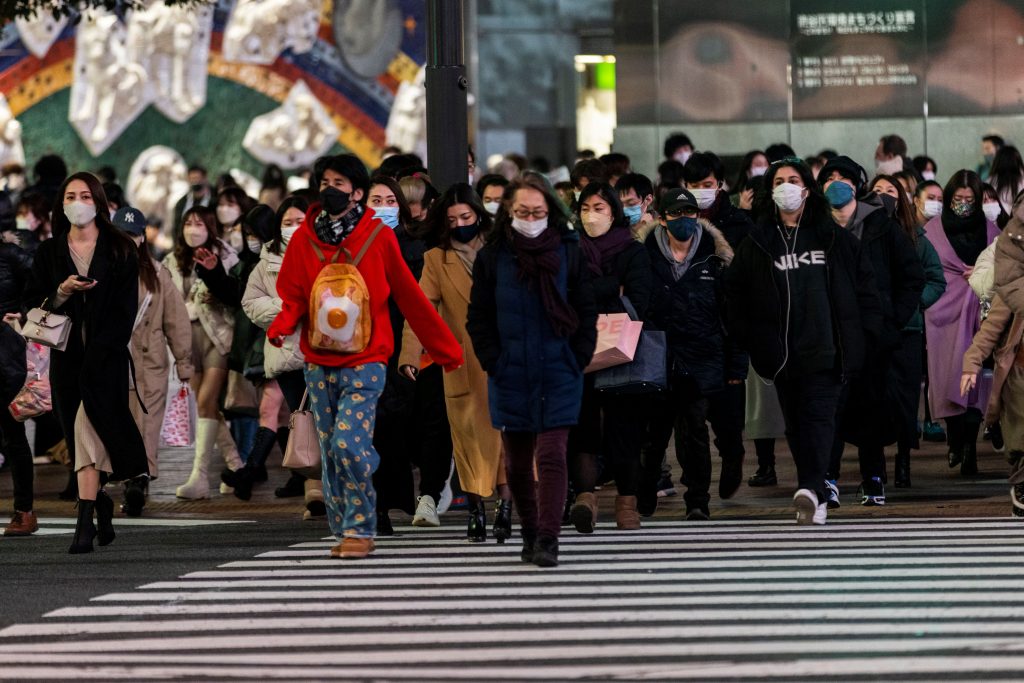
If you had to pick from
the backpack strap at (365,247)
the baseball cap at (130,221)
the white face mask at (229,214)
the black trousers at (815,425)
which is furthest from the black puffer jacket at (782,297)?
the white face mask at (229,214)

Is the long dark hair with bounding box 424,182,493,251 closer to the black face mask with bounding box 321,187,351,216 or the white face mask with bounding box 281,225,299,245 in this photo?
the black face mask with bounding box 321,187,351,216

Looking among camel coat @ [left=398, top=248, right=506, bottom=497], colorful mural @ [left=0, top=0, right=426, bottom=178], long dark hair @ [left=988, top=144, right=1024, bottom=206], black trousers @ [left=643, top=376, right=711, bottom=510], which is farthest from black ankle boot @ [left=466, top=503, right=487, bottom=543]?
colorful mural @ [left=0, top=0, right=426, bottom=178]

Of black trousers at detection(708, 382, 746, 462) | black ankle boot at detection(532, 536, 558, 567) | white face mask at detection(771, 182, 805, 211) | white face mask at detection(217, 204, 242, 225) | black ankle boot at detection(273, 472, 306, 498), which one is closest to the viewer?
black ankle boot at detection(532, 536, 558, 567)

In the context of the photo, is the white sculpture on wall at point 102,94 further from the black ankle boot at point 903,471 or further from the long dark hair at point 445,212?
the long dark hair at point 445,212

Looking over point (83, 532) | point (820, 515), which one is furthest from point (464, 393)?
point (83, 532)

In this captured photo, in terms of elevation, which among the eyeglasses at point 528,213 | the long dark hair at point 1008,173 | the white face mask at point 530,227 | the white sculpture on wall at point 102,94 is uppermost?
the white sculpture on wall at point 102,94

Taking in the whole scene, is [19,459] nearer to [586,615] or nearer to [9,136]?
[586,615]

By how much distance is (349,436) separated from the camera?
10.8 metres

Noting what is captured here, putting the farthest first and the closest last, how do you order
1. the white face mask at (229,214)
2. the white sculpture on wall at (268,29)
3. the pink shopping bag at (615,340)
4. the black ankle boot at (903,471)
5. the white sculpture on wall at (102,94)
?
1. the white sculpture on wall at (102,94)
2. the white sculpture on wall at (268,29)
3. the white face mask at (229,214)
4. the black ankle boot at (903,471)
5. the pink shopping bag at (615,340)

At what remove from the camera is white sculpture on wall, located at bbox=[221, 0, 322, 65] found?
32250 mm

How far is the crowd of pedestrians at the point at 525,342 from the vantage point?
35.3 feet

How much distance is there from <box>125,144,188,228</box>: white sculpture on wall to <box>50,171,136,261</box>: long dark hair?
20427 mm

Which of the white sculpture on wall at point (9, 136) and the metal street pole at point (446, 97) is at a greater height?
the white sculpture on wall at point (9, 136)

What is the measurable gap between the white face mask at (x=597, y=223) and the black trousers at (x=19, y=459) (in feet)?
11.6
